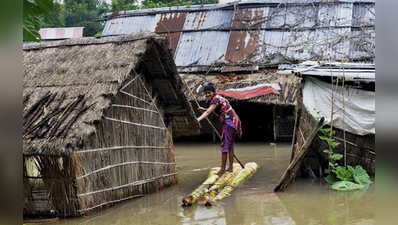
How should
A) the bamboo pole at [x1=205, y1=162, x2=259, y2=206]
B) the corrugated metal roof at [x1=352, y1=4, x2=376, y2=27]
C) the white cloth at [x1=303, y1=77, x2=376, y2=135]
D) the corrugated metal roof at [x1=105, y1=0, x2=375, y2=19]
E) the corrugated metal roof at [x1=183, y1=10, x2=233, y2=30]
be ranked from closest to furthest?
the bamboo pole at [x1=205, y1=162, x2=259, y2=206] < the white cloth at [x1=303, y1=77, x2=376, y2=135] < the corrugated metal roof at [x1=352, y1=4, x2=376, y2=27] < the corrugated metal roof at [x1=105, y1=0, x2=375, y2=19] < the corrugated metal roof at [x1=183, y1=10, x2=233, y2=30]

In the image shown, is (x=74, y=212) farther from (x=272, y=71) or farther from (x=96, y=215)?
(x=272, y=71)

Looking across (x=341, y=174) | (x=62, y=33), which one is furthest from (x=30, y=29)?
(x=62, y=33)

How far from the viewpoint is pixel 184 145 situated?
16781 mm

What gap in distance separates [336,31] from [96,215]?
542 inches

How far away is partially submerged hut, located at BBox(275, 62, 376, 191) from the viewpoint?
809 centimetres

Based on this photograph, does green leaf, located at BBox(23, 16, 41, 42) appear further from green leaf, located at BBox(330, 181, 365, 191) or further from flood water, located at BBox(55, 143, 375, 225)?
green leaf, located at BBox(330, 181, 365, 191)

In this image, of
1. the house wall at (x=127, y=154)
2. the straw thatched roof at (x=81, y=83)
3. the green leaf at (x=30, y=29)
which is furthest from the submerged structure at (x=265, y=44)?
the green leaf at (x=30, y=29)

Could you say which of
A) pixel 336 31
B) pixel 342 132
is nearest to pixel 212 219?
pixel 342 132

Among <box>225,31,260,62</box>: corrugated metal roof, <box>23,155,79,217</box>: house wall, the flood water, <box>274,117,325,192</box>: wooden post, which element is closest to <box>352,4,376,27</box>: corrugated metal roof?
<box>225,31,260,62</box>: corrugated metal roof

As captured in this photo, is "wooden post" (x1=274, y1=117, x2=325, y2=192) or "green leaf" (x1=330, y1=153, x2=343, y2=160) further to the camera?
"green leaf" (x1=330, y1=153, x2=343, y2=160)

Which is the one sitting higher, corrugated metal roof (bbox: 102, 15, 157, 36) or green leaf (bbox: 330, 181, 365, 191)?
corrugated metal roof (bbox: 102, 15, 157, 36)

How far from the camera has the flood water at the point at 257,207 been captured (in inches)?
242

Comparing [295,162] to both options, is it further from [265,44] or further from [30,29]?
[265,44]
